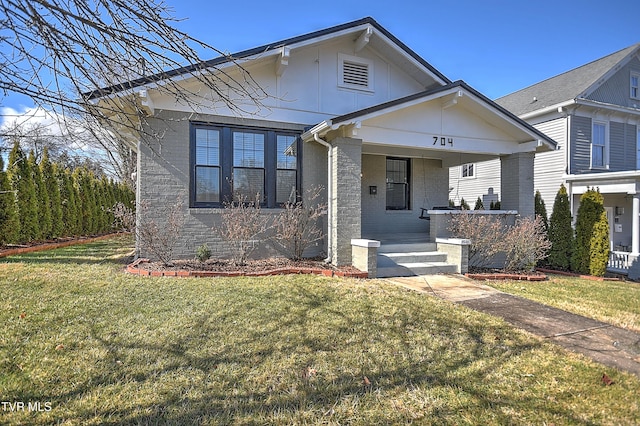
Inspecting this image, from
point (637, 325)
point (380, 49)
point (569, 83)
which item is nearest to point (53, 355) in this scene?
point (637, 325)

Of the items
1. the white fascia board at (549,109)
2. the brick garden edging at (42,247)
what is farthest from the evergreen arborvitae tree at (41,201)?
the white fascia board at (549,109)

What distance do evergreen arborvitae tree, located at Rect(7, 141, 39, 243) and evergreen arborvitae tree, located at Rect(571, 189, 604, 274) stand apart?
645 inches

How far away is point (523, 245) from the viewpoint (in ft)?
27.3

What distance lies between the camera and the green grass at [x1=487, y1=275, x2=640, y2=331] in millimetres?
5020

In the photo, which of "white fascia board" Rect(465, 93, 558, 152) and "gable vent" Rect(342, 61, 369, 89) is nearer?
"white fascia board" Rect(465, 93, 558, 152)

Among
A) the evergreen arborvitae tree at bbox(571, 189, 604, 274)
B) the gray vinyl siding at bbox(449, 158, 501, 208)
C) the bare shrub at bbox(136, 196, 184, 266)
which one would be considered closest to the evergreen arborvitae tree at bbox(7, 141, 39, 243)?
the bare shrub at bbox(136, 196, 184, 266)

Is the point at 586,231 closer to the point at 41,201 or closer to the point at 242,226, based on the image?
the point at 242,226

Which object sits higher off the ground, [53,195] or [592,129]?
[592,129]

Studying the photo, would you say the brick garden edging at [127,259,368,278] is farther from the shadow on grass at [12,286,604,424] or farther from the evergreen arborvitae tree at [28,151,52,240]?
the evergreen arborvitae tree at [28,151,52,240]

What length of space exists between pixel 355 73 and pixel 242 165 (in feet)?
13.3

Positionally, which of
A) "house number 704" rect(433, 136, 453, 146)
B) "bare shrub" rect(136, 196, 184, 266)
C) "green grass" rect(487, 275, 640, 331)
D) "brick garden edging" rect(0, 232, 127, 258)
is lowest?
"green grass" rect(487, 275, 640, 331)

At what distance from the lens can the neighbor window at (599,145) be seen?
15.2 m

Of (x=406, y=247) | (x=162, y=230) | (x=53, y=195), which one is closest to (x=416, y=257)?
(x=406, y=247)

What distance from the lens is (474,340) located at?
3959mm
